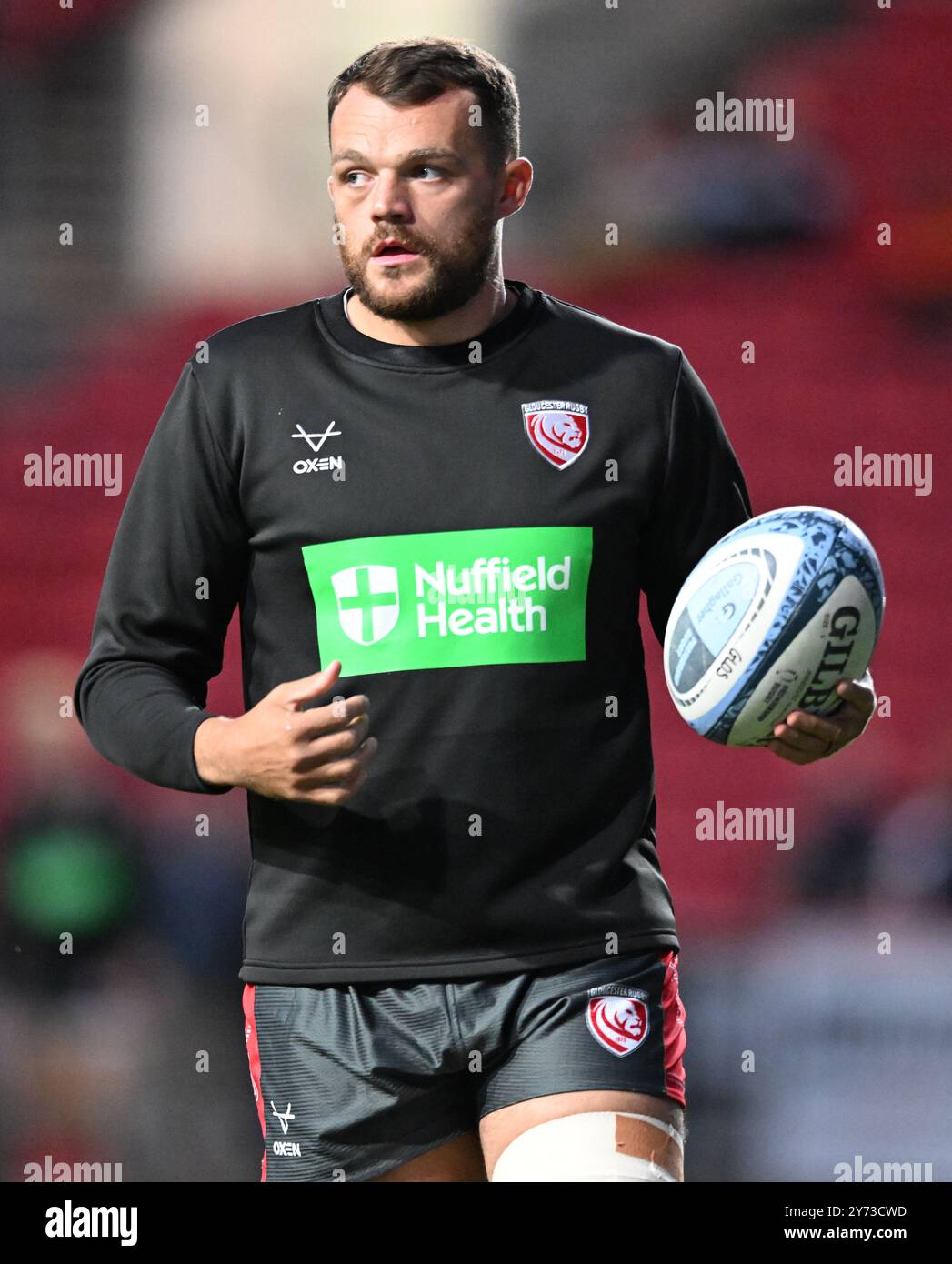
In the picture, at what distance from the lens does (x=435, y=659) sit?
95.0 inches

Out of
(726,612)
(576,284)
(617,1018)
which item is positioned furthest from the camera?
(576,284)

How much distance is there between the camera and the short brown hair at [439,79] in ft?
8.23

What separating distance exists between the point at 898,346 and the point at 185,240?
7.14 feet

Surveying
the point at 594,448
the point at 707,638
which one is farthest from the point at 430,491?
the point at 707,638

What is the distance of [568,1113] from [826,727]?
60 centimetres

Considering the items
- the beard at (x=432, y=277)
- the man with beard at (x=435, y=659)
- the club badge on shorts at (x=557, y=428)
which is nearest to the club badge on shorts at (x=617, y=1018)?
the man with beard at (x=435, y=659)

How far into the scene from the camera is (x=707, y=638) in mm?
2494

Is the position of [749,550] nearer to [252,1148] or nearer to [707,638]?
[707,638]

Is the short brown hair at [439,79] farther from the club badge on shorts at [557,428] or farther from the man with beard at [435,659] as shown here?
the club badge on shorts at [557,428]

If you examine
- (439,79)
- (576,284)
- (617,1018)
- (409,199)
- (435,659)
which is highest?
(576,284)

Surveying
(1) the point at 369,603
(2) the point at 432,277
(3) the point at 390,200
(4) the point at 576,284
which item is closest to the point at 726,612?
(1) the point at 369,603

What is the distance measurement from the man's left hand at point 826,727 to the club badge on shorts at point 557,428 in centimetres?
46

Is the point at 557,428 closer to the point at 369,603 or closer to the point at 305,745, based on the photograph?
the point at 369,603

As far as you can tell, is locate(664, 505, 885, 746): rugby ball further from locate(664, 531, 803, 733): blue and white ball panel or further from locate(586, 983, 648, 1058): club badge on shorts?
locate(586, 983, 648, 1058): club badge on shorts
